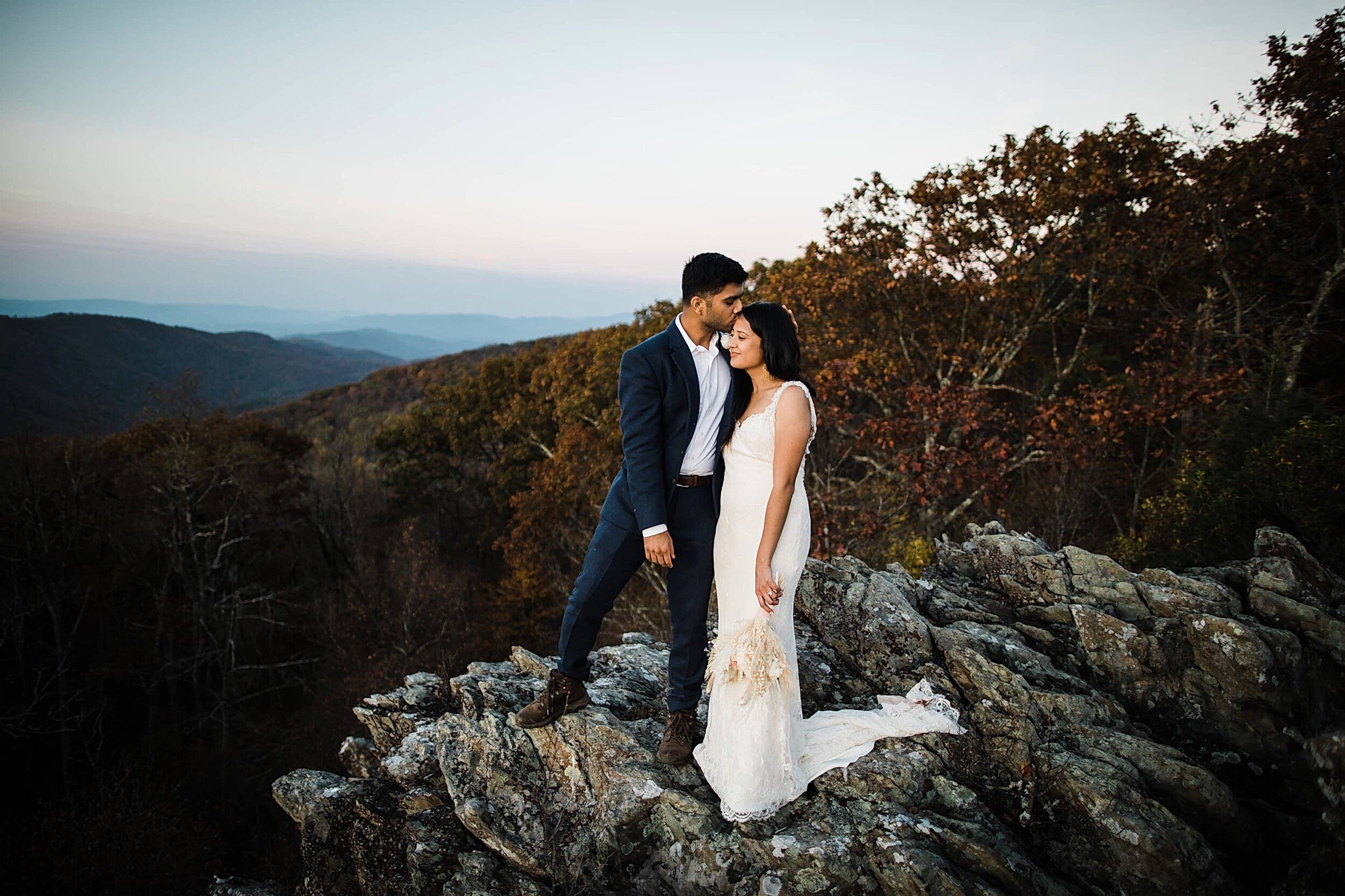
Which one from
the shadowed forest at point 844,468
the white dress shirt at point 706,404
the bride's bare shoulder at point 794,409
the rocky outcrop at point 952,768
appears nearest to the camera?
the rocky outcrop at point 952,768

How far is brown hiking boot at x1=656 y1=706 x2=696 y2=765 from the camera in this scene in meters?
3.82

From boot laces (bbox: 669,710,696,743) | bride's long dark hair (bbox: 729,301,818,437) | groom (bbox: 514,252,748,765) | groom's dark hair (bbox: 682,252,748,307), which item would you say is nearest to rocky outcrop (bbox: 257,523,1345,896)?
boot laces (bbox: 669,710,696,743)

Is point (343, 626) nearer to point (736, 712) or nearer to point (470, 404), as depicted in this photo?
point (470, 404)

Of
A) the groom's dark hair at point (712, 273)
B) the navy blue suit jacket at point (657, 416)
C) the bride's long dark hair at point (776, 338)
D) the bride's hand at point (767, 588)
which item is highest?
the groom's dark hair at point (712, 273)

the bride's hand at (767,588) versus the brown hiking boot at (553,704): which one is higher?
the bride's hand at (767,588)

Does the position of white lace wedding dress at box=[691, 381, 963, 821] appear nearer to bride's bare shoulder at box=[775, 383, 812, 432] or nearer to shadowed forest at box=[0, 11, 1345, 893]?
bride's bare shoulder at box=[775, 383, 812, 432]

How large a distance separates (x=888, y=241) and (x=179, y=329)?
78.9 meters

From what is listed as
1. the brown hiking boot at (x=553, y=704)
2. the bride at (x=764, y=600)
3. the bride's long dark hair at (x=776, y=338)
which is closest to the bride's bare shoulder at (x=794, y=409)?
the bride at (x=764, y=600)

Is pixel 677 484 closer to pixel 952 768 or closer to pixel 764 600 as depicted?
pixel 764 600

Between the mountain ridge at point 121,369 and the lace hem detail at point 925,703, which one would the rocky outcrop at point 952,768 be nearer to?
the lace hem detail at point 925,703

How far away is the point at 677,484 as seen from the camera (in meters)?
3.68

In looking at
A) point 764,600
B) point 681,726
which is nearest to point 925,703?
point 764,600

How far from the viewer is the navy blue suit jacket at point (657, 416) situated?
350cm

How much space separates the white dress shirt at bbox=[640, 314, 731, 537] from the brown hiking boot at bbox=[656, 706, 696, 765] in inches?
56.7
